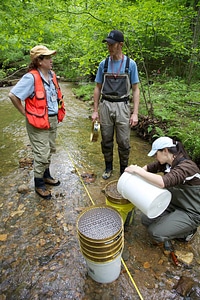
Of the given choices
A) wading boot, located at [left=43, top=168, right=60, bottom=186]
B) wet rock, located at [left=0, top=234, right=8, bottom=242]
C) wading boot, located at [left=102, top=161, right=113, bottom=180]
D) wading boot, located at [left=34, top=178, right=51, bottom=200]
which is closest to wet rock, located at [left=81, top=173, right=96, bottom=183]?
wading boot, located at [left=102, top=161, right=113, bottom=180]

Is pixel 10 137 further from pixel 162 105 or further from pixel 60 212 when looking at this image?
pixel 162 105

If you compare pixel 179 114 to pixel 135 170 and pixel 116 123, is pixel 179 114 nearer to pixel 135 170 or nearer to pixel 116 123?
pixel 116 123

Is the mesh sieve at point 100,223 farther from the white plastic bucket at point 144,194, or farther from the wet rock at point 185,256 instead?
the wet rock at point 185,256

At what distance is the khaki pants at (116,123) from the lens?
376 cm

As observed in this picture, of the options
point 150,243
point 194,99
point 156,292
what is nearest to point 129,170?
point 150,243

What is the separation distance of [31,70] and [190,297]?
11.8 feet

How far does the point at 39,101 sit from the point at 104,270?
8.00 ft

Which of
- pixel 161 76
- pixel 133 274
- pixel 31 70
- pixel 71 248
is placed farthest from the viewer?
pixel 161 76

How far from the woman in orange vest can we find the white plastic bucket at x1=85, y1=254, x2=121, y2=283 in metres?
1.78

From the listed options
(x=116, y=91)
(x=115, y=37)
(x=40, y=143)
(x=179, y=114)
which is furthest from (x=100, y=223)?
(x=179, y=114)

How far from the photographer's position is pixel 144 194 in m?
2.33

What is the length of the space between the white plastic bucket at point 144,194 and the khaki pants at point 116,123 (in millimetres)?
1488

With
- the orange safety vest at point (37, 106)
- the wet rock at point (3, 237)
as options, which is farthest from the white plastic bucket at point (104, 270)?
the orange safety vest at point (37, 106)

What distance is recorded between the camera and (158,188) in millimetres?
2344
